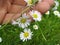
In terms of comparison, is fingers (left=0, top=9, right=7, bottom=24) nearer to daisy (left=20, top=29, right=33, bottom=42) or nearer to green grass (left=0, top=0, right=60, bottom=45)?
green grass (left=0, top=0, right=60, bottom=45)

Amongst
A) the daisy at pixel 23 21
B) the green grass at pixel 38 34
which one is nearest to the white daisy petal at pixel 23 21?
the daisy at pixel 23 21

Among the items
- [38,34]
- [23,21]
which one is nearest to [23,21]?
[23,21]

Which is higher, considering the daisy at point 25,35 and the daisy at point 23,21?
the daisy at point 23,21

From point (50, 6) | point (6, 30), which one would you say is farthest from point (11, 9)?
point (50, 6)

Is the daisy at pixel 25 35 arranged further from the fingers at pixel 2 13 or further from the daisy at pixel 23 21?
the fingers at pixel 2 13

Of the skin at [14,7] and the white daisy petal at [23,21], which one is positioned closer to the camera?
the white daisy petal at [23,21]

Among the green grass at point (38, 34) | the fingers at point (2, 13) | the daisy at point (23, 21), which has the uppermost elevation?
the daisy at point (23, 21)

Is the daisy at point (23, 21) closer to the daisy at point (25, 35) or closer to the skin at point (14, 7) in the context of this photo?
the daisy at point (25, 35)

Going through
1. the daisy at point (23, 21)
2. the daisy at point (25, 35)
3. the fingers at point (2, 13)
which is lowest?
the daisy at point (25, 35)

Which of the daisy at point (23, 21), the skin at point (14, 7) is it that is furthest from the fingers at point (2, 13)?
the daisy at point (23, 21)

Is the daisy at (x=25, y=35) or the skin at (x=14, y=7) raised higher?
the skin at (x=14, y=7)
